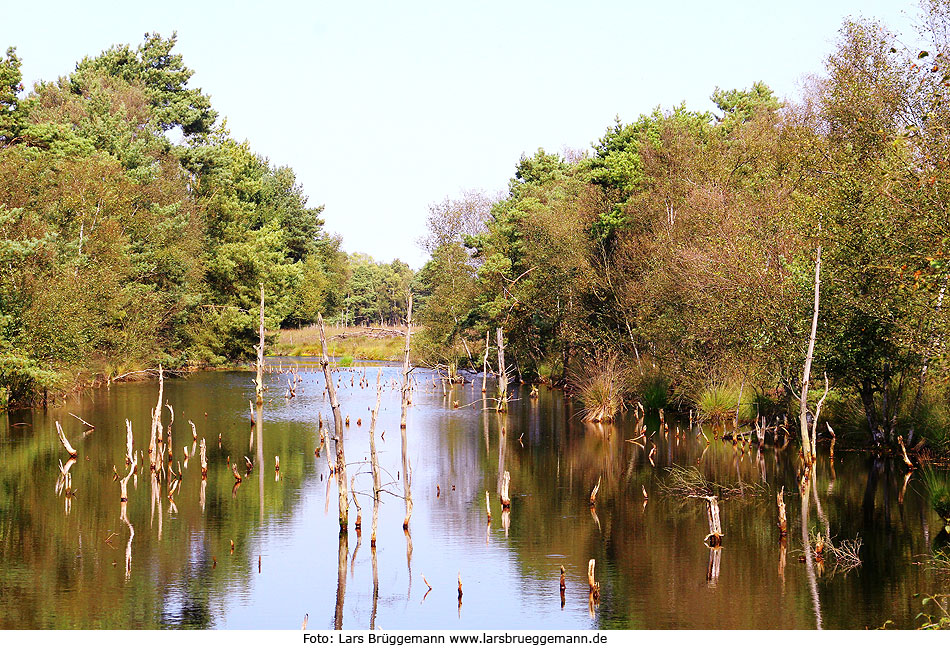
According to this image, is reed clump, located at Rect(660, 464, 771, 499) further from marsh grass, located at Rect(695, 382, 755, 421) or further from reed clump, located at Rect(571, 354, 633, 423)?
reed clump, located at Rect(571, 354, 633, 423)

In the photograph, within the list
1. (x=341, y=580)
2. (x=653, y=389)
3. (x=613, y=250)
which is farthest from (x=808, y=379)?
(x=613, y=250)

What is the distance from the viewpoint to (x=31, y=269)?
4453cm

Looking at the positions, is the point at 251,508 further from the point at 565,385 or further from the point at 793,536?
the point at 565,385

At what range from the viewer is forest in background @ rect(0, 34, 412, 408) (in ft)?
146

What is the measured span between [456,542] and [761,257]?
1844 cm

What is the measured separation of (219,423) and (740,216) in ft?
79.0

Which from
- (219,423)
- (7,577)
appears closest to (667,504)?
(7,577)

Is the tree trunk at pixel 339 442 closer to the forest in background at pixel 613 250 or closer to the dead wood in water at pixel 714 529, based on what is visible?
the dead wood in water at pixel 714 529

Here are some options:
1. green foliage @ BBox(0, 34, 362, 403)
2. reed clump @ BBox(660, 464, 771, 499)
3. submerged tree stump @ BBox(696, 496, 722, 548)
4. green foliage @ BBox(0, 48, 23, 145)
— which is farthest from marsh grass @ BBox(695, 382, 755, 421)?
green foliage @ BBox(0, 48, 23, 145)

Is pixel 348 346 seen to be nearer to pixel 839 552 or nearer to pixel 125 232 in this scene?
pixel 125 232

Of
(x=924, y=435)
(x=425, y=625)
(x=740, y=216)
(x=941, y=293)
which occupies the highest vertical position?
(x=740, y=216)

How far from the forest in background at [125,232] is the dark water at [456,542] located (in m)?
7.13

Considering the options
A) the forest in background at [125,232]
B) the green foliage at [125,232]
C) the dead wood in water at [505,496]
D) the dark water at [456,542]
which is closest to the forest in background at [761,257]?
the dark water at [456,542]

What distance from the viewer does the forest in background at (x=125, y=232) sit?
44.5 metres
